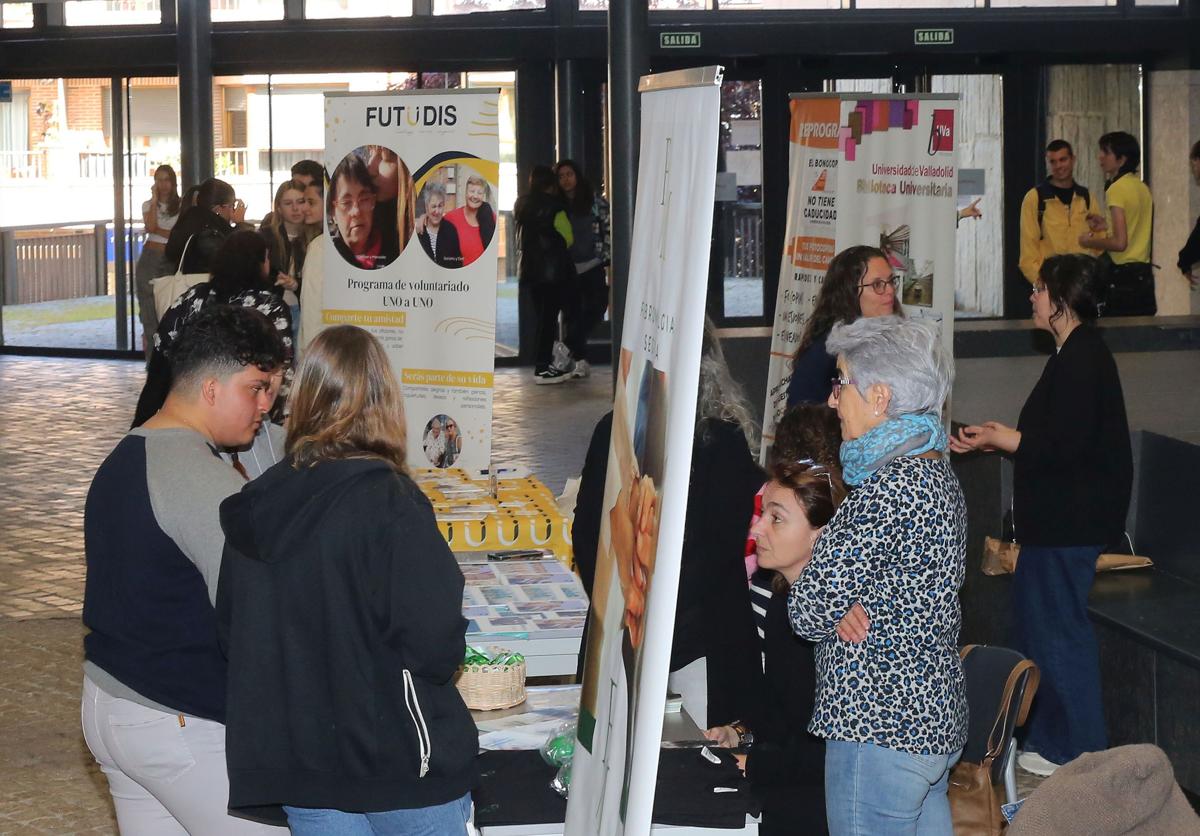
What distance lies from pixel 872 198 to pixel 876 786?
474 centimetres

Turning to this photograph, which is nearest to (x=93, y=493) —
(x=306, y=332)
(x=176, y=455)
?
(x=176, y=455)

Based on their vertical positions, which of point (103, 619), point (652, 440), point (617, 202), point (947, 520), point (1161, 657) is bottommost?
point (1161, 657)

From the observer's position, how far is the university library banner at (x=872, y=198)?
7.11 m

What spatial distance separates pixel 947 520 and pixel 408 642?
1.07 metres

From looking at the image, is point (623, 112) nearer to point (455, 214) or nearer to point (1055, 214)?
point (455, 214)

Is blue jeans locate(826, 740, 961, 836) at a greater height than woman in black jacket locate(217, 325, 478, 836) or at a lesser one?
lesser

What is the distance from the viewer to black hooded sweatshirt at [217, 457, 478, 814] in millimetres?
2637

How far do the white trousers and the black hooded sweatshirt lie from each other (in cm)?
29

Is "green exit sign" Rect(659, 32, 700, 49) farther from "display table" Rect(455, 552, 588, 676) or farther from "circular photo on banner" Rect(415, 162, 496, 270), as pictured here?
"display table" Rect(455, 552, 588, 676)

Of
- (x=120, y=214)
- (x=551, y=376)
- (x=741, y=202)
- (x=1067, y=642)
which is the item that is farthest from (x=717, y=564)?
(x=120, y=214)

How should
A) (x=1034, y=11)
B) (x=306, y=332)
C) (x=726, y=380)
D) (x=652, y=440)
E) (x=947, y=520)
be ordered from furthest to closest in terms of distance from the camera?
(x=1034, y=11) < (x=306, y=332) < (x=726, y=380) < (x=947, y=520) < (x=652, y=440)

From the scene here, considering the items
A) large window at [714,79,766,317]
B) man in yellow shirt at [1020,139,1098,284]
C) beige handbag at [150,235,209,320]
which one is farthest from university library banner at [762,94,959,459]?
large window at [714,79,766,317]

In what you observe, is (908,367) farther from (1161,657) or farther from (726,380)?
(1161,657)

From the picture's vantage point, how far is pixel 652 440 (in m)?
2.12
